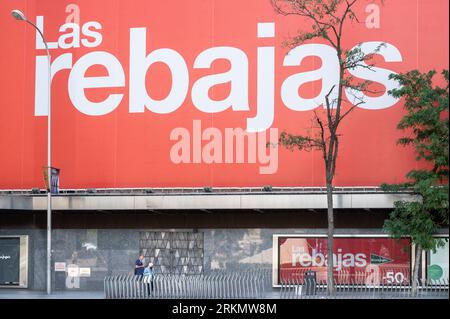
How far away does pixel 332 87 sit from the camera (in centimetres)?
3347

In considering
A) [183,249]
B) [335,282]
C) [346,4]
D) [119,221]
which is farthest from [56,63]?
[335,282]

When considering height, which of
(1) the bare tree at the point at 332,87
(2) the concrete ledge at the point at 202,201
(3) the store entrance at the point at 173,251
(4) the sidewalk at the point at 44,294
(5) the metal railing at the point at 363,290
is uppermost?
(1) the bare tree at the point at 332,87

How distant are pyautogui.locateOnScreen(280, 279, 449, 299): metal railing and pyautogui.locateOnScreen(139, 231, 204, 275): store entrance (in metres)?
3.91

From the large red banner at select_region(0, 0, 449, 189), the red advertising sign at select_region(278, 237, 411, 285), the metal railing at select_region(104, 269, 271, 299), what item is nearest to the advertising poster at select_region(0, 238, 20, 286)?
the large red banner at select_region(0, 0, 449, 189)

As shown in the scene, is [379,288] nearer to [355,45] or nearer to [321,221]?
[321,221]

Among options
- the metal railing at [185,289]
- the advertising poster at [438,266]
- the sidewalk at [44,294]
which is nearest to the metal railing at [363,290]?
the advertising poster at [438,266]

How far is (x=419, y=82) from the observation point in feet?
110

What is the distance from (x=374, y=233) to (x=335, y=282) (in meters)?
2.54

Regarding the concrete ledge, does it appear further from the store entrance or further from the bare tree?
the store entrance

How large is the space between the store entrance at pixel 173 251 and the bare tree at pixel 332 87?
231 inches

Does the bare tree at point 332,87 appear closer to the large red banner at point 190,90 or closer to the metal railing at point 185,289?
the large red banner at point 190,90

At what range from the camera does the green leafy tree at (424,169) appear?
105 ft

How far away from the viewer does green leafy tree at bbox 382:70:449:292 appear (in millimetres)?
32125
